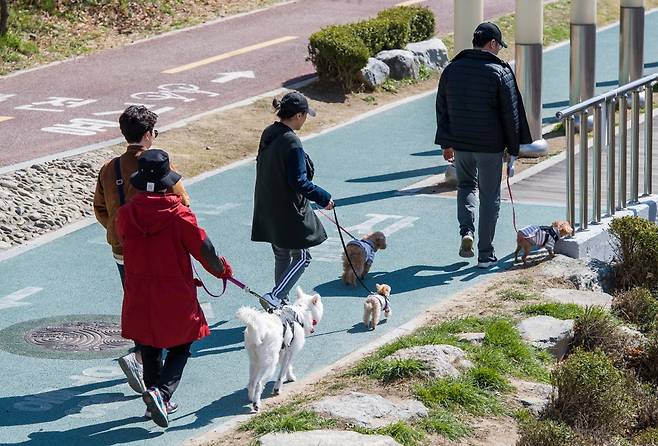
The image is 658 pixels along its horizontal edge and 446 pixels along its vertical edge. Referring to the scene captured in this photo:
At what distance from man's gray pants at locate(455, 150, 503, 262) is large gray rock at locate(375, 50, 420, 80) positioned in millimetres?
8375

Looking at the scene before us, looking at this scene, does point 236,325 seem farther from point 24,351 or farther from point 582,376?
point 582,376

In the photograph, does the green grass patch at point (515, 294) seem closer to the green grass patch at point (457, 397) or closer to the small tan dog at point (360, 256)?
the small tan dog at point (360, 256)

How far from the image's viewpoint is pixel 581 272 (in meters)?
10.9

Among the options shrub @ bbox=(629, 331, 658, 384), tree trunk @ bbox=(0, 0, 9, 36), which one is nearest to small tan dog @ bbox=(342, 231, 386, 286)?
shrub @ bbox=(629, 331, 658, 384)

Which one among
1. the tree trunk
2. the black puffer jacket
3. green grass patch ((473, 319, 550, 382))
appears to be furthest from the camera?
the tree trunk

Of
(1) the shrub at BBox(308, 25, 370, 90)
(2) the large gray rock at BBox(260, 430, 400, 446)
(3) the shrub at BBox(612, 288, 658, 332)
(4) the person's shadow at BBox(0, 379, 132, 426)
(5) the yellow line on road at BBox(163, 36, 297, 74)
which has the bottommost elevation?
(3) the shrub at BBox(612, 288, 658, 332)

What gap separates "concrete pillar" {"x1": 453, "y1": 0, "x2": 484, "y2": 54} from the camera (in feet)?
47.2

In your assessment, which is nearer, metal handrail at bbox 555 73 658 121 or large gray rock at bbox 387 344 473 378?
large gray rock at bbox 387 344 473 378

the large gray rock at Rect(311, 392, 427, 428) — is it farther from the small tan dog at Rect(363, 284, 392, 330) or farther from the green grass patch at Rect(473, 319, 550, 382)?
the small tan dog at Rect(363, 284, 392, 330)

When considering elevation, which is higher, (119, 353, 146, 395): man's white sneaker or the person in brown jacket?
the person in brown jacket

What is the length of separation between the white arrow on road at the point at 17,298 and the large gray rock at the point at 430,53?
10936mm

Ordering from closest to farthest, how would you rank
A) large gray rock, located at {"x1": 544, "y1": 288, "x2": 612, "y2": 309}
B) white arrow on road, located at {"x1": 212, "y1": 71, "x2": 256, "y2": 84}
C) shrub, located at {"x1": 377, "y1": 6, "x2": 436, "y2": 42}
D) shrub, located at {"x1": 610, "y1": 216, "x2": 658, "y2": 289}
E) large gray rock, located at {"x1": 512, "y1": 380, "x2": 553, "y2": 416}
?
1. large gray rock, located at {"x1": 512, "y1": 380, "x2": 553, "y2": 416}
2. large gray rock, located at {"x1": 544, "y1": 288, "x2": 612, "y2": 309}
3. shrub, located at {"x1": 610, "y1": 216, "x2": 658, "y2": 289}
4. white arrow on road, located at {"x1": 212, "y1": 71, "x2": 256, "y2": 84}
5. shrub, located at {"x1": 377, "y1": 6, "x2": 436, "y2": 42}

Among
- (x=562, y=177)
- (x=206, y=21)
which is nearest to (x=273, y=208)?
(x=562, y=177)

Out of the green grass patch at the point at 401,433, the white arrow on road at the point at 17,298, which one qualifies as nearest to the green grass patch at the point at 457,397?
the green grass patch at the point at 401,433
